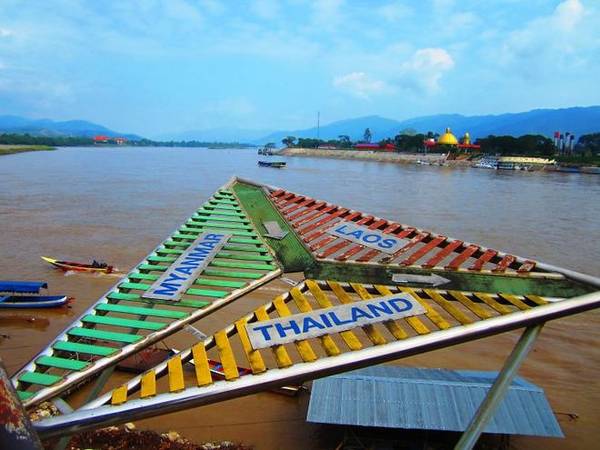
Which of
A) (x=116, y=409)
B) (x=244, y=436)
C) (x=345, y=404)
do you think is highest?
(x=116, y=409)

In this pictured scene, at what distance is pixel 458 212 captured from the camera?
3094cm

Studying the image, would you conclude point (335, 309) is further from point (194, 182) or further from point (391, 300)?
point (194, 182)

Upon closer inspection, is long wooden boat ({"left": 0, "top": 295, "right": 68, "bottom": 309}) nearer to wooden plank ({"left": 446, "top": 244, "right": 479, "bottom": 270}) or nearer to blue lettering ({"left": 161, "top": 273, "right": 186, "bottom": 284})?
blue lettering ({"left": 161, "top": 273, "right": 186, "bottom": 284})

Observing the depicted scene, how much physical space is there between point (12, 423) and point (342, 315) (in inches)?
80.6

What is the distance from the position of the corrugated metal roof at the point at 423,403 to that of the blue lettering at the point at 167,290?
4289mm

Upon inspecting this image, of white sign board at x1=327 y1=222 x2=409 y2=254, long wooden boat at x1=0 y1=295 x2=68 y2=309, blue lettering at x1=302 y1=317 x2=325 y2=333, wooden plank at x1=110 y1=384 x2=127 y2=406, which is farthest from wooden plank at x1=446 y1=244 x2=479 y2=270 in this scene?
long wooden boat at x1=0 y1=295 x2=68 y2=309

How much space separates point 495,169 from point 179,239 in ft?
254

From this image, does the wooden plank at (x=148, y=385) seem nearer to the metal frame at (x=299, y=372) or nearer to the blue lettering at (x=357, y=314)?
the metal frame at (x=299, y=372)

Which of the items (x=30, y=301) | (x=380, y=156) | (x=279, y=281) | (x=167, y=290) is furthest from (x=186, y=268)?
(x=380, y=156)

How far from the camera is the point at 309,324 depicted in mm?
3008

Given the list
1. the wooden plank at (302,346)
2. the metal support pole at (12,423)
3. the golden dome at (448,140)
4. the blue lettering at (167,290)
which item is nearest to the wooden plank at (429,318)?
the wooden plank at (302,346)

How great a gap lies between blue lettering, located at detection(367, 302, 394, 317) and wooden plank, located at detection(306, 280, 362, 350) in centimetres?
26

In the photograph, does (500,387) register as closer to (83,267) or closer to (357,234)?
(357,234)

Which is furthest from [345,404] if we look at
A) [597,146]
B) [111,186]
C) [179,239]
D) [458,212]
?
[597,146]
